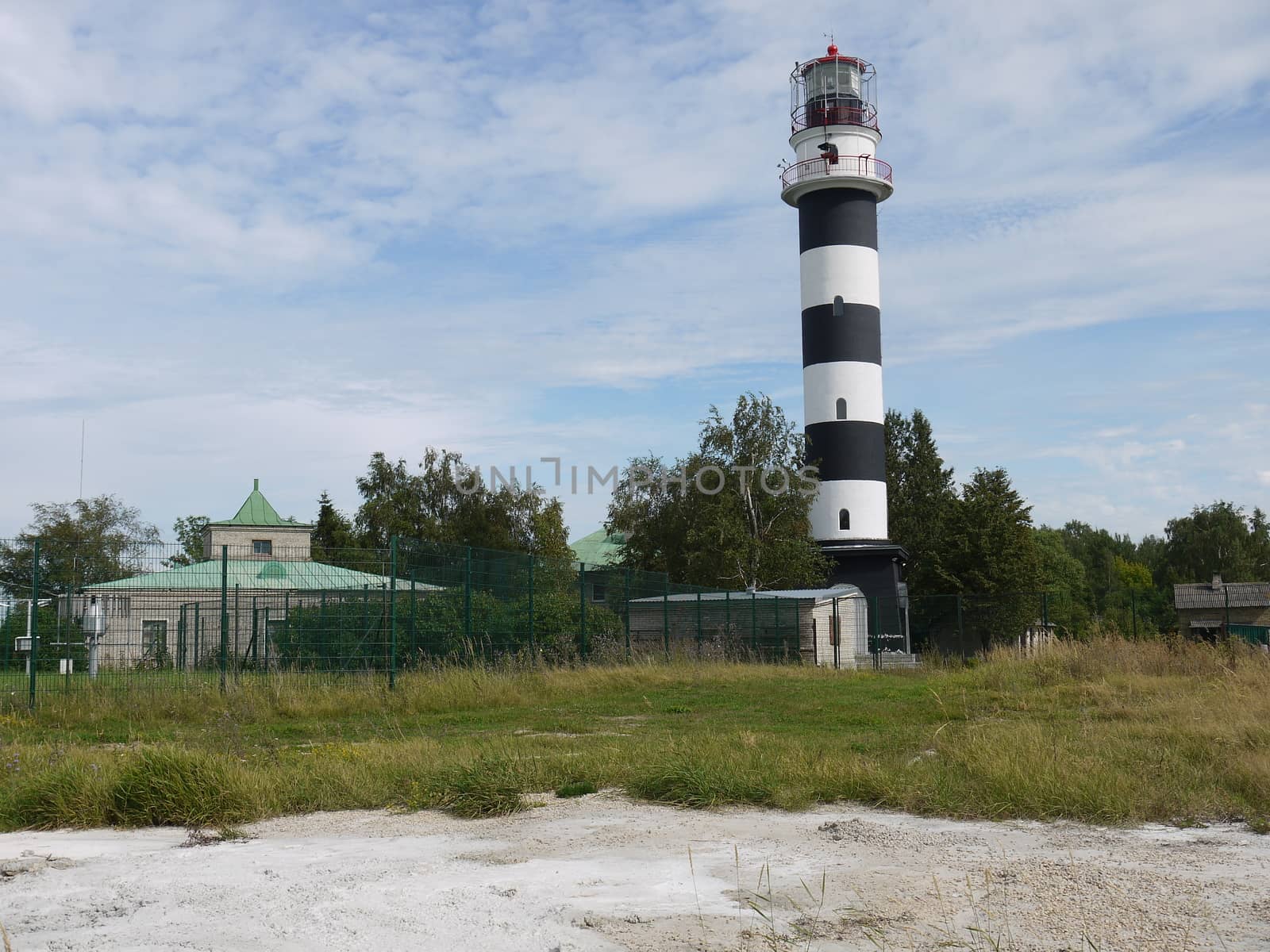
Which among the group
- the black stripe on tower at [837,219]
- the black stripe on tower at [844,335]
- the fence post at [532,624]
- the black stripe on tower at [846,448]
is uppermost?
the black stripe on tower at [837,219]

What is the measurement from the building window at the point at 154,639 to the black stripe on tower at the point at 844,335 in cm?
2466

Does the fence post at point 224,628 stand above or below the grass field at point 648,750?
above

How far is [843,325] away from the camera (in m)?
35.9

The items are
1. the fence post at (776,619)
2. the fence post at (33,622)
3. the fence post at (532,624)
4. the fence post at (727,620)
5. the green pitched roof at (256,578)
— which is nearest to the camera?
the fence post at (33,622)

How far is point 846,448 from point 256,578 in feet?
72.8

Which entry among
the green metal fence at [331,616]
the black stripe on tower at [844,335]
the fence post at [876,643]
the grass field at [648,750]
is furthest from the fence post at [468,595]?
the black stripe on tower at [844,335]

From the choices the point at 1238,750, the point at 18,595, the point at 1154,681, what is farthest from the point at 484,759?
the point at 1154,681

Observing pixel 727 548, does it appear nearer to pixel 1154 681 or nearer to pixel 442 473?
pixel 442 473

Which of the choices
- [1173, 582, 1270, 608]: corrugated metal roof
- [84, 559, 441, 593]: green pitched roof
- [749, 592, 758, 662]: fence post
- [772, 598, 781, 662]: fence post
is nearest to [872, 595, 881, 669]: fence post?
[772, 598, 781, 662]: fence post

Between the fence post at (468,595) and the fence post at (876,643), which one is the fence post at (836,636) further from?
the fence post at (468,595)

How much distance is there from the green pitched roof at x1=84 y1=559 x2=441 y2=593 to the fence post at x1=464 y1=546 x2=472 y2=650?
17.7 inches

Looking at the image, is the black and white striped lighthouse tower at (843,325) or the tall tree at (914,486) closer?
the black and white striped lighthouse tower at (843,325)

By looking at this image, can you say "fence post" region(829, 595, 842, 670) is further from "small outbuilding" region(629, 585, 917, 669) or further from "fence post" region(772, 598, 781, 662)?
"fence post" region(772, 598, 781, 662)

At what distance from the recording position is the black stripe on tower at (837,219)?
1435 inches
